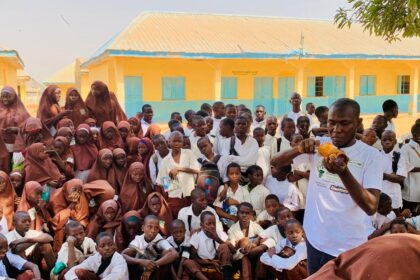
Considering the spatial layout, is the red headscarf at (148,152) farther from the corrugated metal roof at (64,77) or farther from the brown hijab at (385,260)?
the corrugated metal roof at (64,77)

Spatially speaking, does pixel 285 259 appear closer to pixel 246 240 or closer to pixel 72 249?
pixel 246 240

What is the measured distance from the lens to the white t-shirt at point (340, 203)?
2.18 meters

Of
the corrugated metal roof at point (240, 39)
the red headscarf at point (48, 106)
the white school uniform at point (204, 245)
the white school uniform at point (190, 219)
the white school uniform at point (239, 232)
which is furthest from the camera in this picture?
the corrugated metal roof at point (240, 39)

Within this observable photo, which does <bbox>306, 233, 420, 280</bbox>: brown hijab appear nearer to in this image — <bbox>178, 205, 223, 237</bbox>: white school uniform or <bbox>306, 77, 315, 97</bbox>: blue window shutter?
<bbox>178, 205, 223, 237</bbox>: white school uniform

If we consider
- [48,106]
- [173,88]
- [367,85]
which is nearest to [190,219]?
[48,106]

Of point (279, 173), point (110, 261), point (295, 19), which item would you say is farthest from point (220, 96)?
point (110, 261)

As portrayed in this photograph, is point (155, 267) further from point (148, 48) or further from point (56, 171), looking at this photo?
point (148, 48)

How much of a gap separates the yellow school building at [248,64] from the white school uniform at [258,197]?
10282 mm

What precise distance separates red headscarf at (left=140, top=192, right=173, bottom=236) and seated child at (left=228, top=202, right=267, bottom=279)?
635mm

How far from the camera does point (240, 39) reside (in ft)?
55.5

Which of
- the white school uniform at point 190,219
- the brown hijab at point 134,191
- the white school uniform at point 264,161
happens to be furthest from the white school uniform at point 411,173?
the brown hijab at point 134,191

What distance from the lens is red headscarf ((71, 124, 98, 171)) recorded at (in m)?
5.11

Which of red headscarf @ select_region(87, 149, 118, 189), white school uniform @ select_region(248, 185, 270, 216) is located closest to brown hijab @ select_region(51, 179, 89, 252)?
red headscarf @ select_region(87, 149, 118, 189)

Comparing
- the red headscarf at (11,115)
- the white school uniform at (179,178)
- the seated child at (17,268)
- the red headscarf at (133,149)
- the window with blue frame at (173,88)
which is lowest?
the seated child at (17,268)
